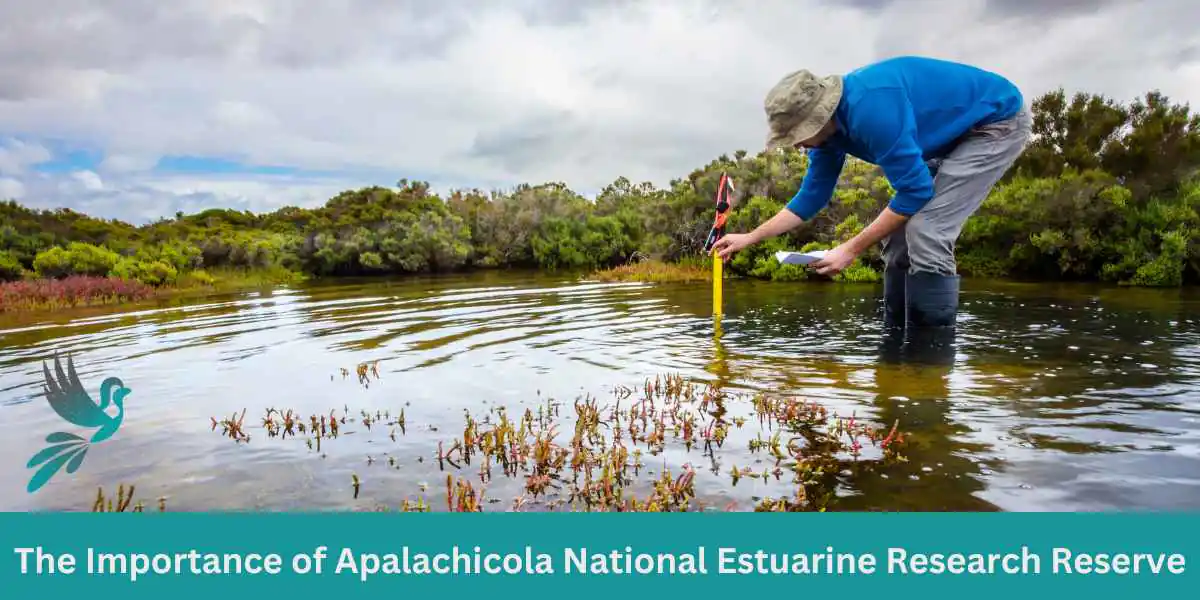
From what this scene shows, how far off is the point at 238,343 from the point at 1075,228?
58.3ft

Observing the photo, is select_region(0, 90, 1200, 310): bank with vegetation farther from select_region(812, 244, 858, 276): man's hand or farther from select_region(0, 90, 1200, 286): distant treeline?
select_region(812, 244, 858, 276): man's hand

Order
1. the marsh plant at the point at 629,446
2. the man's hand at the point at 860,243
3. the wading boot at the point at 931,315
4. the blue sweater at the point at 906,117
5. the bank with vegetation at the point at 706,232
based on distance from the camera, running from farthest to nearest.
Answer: the bank with vegetation at the point at 706,232, the wading boot at the point at 931,315, the man's hand at the point at 860,243, the blue sweater at the point at 906,117, the marsh plant at the point at 629,446

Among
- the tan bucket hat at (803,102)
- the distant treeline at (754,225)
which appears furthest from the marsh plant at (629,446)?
the distant treeline at (754,225)

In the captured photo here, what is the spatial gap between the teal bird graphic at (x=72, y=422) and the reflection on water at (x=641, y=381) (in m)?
0.11

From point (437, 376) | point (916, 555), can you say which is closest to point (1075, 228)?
point (437, 376)

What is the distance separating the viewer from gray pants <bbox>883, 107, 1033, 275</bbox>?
271 inches

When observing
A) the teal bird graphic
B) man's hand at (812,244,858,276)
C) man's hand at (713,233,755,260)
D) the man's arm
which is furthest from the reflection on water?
the man's arm

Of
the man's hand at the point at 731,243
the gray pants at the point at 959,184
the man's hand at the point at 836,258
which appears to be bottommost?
the man's hand at the point at 836,258

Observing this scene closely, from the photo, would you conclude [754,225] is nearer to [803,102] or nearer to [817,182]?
[817,182]

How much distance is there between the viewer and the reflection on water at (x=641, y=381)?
426 cm

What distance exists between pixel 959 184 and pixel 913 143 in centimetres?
128

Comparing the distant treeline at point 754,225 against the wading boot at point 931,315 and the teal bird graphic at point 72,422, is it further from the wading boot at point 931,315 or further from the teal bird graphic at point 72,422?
the teal bird graphic at point 72,422

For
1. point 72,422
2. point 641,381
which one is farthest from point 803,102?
point 72,422

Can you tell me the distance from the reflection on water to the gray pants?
1.03 metres
